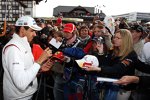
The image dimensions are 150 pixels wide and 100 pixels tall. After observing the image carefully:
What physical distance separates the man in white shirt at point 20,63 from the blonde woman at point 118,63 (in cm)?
67

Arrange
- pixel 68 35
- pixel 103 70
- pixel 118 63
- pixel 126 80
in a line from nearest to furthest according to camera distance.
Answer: pixel 126 80 → pixel 103 70 → pixel 118 63 → pixel 68 35

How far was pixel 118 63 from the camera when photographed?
150 inches

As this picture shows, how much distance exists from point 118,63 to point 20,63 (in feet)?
4.04

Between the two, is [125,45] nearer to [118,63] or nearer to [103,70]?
[118,63]

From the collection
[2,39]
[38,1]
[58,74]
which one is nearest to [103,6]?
[38,1]

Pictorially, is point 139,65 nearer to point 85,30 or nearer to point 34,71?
point 34,71

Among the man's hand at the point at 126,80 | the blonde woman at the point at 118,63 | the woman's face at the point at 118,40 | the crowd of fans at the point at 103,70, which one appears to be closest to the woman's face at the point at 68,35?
the crowd of fans at the point at 103,70

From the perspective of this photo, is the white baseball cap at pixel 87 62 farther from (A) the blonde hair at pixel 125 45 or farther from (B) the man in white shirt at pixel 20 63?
(A) the blonde hair at pixel 125 45

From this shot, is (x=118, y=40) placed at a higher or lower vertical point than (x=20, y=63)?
higher

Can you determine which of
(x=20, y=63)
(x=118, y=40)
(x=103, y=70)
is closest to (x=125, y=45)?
(x=118, y=40)

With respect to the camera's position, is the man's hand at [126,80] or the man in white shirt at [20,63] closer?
the man's hand at [126,80]

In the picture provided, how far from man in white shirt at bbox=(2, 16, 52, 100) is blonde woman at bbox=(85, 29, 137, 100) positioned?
26.3 inches

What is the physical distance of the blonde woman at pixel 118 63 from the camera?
3637 mm

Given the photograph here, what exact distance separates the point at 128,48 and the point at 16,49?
1.51 metres
